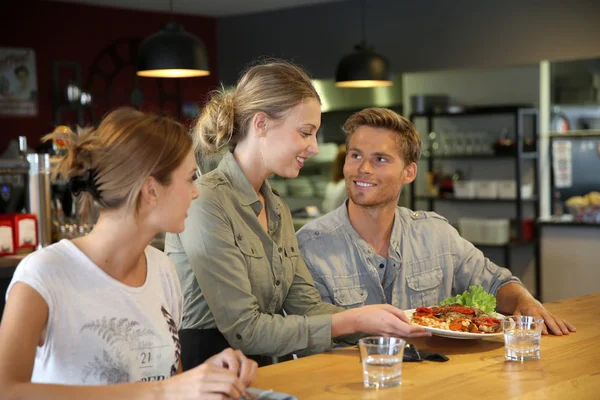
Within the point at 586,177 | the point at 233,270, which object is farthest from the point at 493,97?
the point at 233,270

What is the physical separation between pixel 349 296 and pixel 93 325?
3.92 feet

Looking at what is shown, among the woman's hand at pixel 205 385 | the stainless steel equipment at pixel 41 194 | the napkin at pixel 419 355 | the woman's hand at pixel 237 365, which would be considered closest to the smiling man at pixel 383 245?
the napkin at pixel 419 355

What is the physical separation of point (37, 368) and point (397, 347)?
0.76 metres

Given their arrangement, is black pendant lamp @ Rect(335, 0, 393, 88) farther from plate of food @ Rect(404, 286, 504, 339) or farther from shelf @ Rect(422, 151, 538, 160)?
plate of food @ Rect(404, 286, 504, 339)

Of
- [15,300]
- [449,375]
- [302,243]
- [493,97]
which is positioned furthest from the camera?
[493,97]

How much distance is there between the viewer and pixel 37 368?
5.54 ft

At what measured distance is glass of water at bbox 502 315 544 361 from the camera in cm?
206

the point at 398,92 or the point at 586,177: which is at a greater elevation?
the point at 398,92

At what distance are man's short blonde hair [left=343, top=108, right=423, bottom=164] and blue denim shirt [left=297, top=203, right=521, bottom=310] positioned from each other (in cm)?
24

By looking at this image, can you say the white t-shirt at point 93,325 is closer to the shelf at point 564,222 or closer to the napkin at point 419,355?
the napkin at point 419,355

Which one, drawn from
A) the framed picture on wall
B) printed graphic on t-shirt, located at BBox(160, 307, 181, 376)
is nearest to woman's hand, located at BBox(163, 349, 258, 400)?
printed graphic on t-shirt, located at BBox(160, 307, 181, 376)

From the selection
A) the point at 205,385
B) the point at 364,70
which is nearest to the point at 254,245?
the point at 205,385

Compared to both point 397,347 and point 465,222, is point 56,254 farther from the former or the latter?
point 465,222

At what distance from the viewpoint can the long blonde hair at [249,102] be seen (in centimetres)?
237
